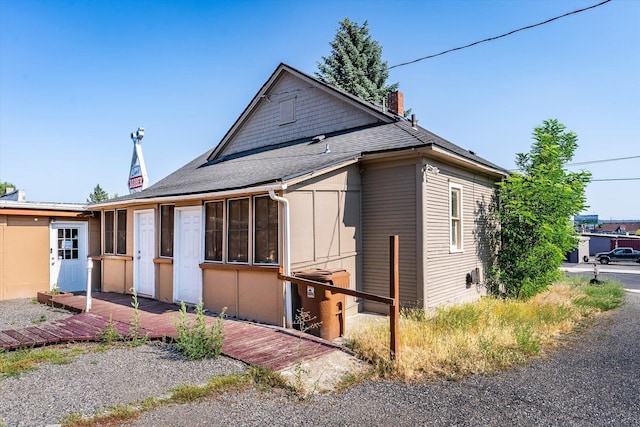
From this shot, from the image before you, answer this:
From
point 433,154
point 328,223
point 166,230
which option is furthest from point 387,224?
point 166,230

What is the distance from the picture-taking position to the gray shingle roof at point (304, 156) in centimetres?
838

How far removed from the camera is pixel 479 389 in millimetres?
4848

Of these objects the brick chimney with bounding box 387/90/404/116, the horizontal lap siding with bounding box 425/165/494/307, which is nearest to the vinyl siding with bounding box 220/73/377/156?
the brick chimney with bounding box 387/90/404/116

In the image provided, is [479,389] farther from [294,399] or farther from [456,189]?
[456,189]

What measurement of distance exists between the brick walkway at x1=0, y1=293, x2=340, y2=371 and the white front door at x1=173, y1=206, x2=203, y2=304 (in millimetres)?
624

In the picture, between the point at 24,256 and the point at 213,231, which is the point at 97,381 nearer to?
the point at 213,231

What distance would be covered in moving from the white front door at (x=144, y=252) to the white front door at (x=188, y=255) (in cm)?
106

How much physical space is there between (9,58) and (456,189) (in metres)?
14.1

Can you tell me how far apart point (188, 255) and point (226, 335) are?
11.1 feet

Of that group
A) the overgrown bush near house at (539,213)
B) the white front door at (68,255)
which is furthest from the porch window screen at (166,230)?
the overgrown bush near house at (539,213)

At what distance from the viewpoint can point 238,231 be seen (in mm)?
8266

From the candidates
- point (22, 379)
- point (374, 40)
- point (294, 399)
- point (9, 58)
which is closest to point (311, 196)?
point (294, 399)

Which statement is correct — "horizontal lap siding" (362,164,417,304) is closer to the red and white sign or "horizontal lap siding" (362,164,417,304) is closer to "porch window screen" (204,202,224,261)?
"porch window screen" (204,202,224,261)

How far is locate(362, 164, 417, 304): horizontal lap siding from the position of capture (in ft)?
28.4
